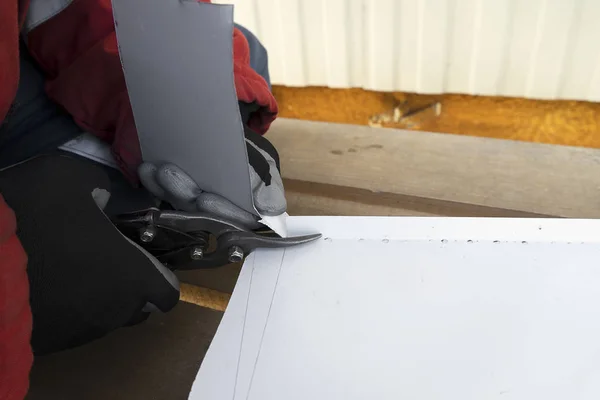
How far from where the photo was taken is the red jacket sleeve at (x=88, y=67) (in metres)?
0.50

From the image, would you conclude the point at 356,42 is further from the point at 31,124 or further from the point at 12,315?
the point at 12,315

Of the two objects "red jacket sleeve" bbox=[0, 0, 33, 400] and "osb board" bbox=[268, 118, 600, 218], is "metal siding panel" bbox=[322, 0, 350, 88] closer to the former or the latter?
"osb board" bbox=[268, 118, 600, 218]

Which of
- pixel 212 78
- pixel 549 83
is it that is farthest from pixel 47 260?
pixel 549 83

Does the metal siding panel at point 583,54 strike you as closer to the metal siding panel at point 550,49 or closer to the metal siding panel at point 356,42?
the metal siding panel at point 550,49

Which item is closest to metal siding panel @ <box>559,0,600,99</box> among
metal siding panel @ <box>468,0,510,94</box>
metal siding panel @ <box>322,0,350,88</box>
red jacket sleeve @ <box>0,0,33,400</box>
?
metal siding panel @ <box>468,0,510,94</box>

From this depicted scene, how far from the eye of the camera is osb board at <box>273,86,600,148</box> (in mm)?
1005

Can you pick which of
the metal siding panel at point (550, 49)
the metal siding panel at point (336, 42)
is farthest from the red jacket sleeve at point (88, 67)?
the metal siding panel at point (550, 49)

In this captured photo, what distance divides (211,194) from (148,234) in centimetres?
6

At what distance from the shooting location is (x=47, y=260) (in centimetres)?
37

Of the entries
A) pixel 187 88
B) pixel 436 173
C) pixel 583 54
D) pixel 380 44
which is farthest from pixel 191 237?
pixel 583 54

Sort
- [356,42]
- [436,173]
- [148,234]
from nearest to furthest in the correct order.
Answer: [148,234] → [436,173] → [356,42]

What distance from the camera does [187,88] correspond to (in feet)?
1.24

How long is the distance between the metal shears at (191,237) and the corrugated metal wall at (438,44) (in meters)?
0.57

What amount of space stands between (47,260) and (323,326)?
0.68 feet
